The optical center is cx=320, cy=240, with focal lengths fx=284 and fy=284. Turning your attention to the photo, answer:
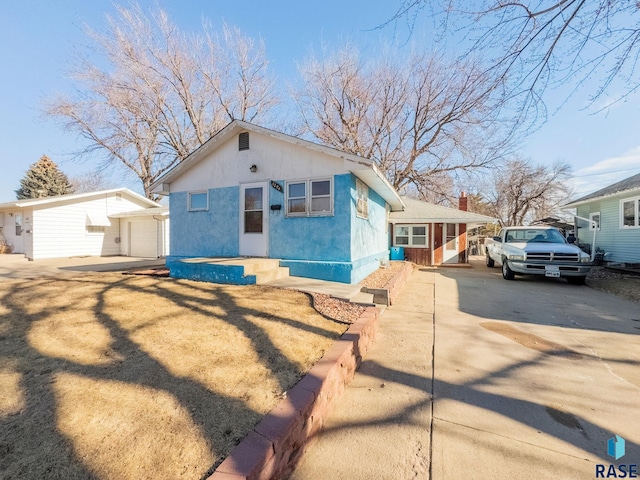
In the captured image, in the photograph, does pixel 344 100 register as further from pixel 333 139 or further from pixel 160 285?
pixel 160 285

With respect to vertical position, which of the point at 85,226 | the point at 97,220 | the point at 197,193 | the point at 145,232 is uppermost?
the point at 197,193

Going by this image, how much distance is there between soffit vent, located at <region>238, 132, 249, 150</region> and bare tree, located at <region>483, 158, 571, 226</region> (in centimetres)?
2676

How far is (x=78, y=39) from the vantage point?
625 inches

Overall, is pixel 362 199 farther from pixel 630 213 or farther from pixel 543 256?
pixel 630 213

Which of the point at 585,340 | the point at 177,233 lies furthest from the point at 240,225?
the point at 585,340

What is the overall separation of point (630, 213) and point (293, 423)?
52.5 feet

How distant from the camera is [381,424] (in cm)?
239

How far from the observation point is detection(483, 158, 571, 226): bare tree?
2805 cm

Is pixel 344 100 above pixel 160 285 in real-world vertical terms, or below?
above

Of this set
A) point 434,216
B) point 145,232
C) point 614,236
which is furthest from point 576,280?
point 145,232

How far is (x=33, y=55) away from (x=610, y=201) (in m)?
24.4

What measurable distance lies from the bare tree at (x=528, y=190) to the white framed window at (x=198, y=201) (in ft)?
89.8

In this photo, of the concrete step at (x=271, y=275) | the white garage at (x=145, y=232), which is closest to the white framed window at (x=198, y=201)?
the concrete step at (x=271, y=275)

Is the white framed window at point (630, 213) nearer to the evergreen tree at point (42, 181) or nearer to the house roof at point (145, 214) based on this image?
the house roof at point (145, 214)
